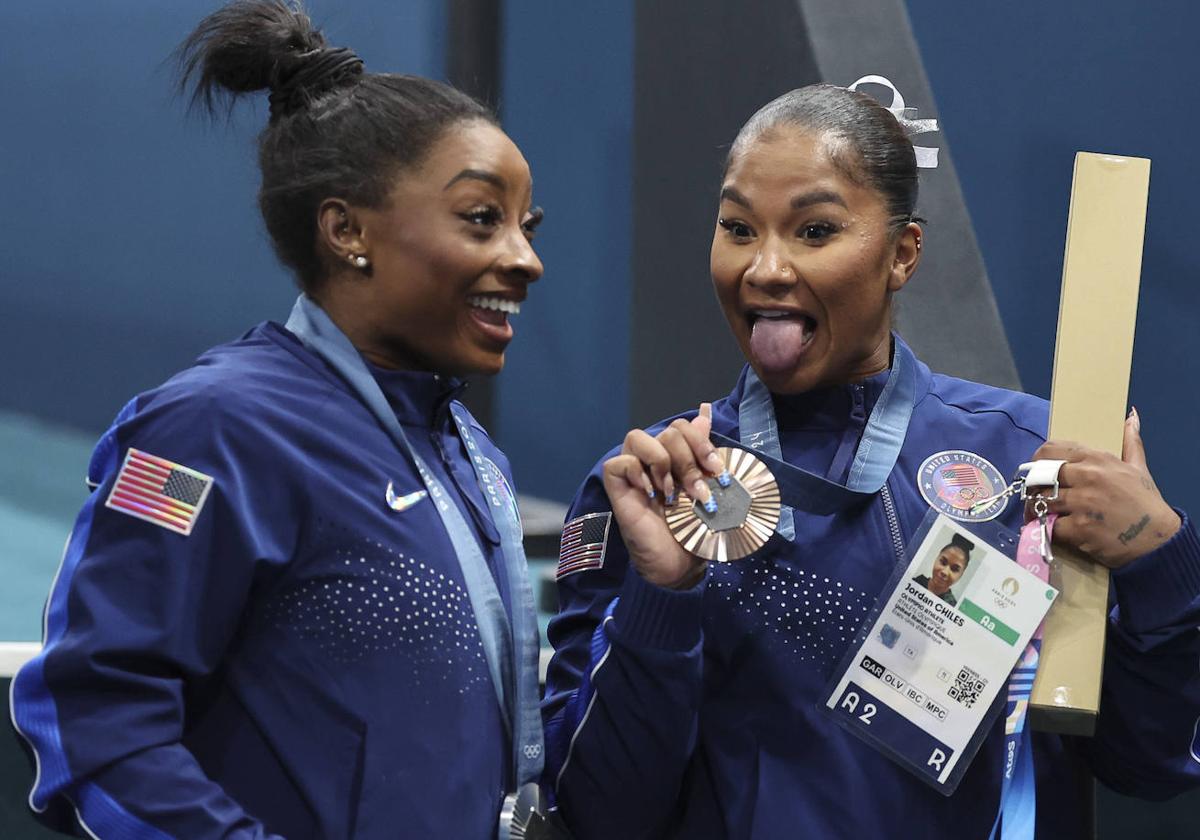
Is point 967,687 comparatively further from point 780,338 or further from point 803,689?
point 780,338

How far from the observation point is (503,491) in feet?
6.09

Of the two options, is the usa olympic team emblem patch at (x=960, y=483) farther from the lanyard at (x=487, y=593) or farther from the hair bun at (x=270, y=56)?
the hair bun at (x=270, y=56)

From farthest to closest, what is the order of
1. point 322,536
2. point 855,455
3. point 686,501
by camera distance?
point 855,455 < point 686,501 < point 322,536

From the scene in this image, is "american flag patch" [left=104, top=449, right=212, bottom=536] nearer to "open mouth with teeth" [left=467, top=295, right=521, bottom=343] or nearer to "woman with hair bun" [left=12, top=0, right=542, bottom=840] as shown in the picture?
"woman with hair bun" [left=12, top=0, right=542, bottom=840]

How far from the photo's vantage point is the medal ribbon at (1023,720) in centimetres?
171

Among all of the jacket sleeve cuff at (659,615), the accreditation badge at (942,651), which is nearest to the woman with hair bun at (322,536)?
the jacket sleeve cuff at (659,615)

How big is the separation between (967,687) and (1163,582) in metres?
0.25

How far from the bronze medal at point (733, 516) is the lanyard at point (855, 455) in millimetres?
96

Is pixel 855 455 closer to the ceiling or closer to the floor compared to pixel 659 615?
closer to the ceiling

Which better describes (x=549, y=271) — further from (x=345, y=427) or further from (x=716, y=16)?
(x=345, y=427)

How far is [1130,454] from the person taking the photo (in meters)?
1.79

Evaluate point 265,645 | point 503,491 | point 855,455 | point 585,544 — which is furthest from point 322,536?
point 855,455

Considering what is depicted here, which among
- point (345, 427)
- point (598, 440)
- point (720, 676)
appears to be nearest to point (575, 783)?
point (720, 676)

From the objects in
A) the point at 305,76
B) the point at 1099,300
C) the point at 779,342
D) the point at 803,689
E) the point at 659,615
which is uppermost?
the point at 305,76
